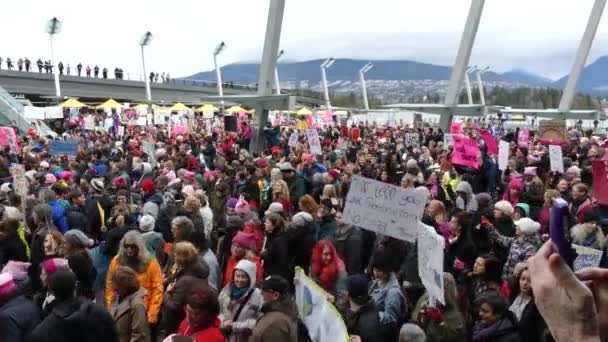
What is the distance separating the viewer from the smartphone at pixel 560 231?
147 centimetres

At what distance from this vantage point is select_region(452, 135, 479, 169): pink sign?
14289 millimetres

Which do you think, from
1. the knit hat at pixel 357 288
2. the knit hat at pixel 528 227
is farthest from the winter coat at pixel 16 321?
the knit hat at pixel 528 227

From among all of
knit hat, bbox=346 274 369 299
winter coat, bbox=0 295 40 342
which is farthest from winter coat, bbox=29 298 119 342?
knit hat, bbox=346 274 369 299

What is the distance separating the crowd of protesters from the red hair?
0.01m

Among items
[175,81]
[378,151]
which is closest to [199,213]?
[378,151]

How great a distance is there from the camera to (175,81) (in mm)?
95188

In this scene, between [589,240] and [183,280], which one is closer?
[183,280]

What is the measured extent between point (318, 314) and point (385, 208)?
2716 millimetres

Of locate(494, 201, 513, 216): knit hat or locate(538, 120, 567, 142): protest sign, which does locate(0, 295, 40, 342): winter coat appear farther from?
locate(538, 120, 567, 142): protest sign

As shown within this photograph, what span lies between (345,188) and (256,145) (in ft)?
19.1

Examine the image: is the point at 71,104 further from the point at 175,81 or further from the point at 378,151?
the point at 175,81

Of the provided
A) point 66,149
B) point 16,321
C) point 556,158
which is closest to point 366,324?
point 16,321

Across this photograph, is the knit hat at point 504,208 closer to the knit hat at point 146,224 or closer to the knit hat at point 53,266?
the knit hat at point 146,224

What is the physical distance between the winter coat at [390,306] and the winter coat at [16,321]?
2.63 m
